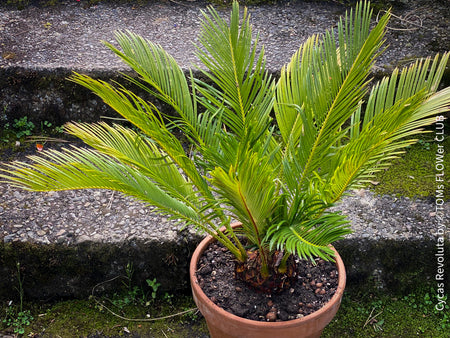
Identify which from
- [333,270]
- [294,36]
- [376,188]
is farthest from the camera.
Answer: [294,36]

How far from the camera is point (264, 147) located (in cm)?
153

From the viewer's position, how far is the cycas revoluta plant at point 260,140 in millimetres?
1406

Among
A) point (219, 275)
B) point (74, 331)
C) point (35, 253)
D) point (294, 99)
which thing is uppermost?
point (294, 99)

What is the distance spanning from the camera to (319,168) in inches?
68.9

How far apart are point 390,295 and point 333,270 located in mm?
667

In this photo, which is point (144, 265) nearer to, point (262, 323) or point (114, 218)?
point (114, 218)

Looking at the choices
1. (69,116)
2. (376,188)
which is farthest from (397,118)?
(69,116)

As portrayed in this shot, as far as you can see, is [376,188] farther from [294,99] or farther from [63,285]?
[63,285]

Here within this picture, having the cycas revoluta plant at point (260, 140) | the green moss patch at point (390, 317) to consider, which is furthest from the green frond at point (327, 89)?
the green moss patch at point (390, 317)

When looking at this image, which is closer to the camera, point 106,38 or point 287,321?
point 287,321

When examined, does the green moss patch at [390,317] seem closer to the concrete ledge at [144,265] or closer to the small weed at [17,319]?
the concrete ledge at [144,265]

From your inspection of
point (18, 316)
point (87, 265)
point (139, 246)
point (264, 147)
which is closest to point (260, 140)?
point (264, 147)

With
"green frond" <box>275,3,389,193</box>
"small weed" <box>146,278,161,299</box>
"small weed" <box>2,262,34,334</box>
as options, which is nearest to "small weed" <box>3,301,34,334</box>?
"small weed" <box>2,262,34,334</box>

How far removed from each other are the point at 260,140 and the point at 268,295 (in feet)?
1.98
